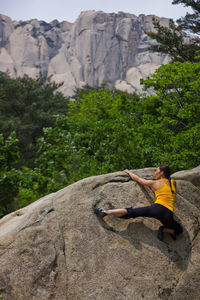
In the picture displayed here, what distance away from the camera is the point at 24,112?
1019 inches

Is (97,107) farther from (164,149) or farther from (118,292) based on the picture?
(118,292)

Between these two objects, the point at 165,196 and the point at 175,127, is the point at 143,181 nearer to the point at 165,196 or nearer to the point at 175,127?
the point at 165,196

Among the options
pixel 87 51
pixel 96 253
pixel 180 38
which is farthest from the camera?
pixel 87 51

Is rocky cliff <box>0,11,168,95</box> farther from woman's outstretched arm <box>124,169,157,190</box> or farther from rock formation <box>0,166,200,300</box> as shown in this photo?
rock formation <box>0,166,200,300</box>

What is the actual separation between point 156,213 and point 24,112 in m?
22.5

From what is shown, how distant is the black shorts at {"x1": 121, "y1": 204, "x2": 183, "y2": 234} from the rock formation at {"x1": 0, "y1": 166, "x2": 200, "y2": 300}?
0.43 m

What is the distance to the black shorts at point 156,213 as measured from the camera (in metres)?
5.70

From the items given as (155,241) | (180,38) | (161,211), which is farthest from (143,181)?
(180,38)

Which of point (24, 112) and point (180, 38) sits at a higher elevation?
point (180, 38)

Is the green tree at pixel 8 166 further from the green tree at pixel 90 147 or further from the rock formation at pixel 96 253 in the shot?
the rock formation at pixel 96 253

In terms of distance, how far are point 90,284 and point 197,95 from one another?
1022 cm

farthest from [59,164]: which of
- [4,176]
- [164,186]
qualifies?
[164,186]

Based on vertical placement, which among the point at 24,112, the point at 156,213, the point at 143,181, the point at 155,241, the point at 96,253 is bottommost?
the point at 24,112

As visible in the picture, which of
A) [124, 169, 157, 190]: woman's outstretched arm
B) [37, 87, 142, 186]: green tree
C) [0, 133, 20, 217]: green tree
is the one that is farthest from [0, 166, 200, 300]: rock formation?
[0, 133, 20, 217]: green tree
